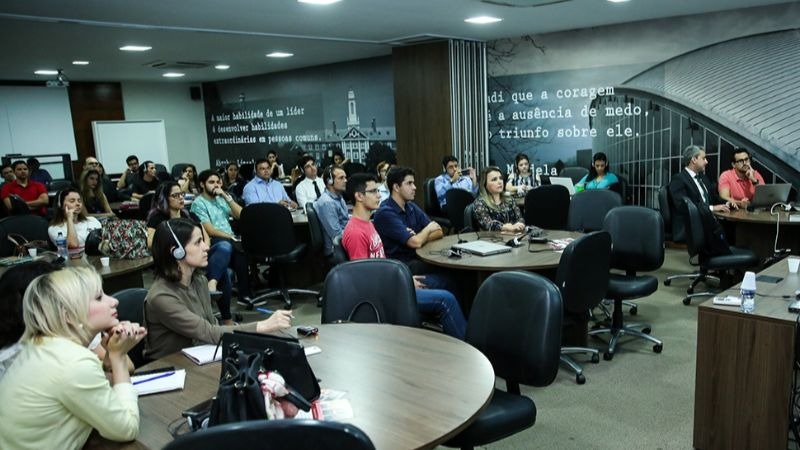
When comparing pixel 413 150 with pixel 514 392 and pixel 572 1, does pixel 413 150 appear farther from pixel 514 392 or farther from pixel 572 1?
pixel 514 392

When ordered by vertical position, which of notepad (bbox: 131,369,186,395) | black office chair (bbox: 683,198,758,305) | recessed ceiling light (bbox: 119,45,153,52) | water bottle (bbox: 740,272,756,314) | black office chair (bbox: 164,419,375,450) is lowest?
black office chair (bbox: 683,198,758,305)

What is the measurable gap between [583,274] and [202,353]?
2.15 metres

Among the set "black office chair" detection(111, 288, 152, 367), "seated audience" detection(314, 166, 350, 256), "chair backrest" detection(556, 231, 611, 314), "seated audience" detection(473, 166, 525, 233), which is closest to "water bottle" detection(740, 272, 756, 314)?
"chair backrest" detection(556, 231, 611, 314)

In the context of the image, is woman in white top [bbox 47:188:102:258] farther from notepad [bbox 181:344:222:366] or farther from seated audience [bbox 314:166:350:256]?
notepad [bbox 181:344:222:366]

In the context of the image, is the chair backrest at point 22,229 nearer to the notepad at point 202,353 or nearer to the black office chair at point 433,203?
the notepad at point 202,353

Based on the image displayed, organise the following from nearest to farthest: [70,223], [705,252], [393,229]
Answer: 1. [393,229]
2. [70,223]
3. [705,252]

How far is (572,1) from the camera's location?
5.74 m

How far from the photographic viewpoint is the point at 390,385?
1.91 meters

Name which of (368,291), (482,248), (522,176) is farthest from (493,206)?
(522,176)

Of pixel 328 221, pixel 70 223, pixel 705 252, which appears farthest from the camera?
pixel 328 221

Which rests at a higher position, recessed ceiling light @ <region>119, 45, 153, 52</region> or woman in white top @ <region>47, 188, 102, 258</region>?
recessed ceiling light @ <region>119, 45, 153, 52</region>

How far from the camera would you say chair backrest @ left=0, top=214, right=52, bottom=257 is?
4840 mm

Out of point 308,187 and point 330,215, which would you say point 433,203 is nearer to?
point 308,187

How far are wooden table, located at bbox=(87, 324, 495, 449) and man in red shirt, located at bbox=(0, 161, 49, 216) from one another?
21.1ft
